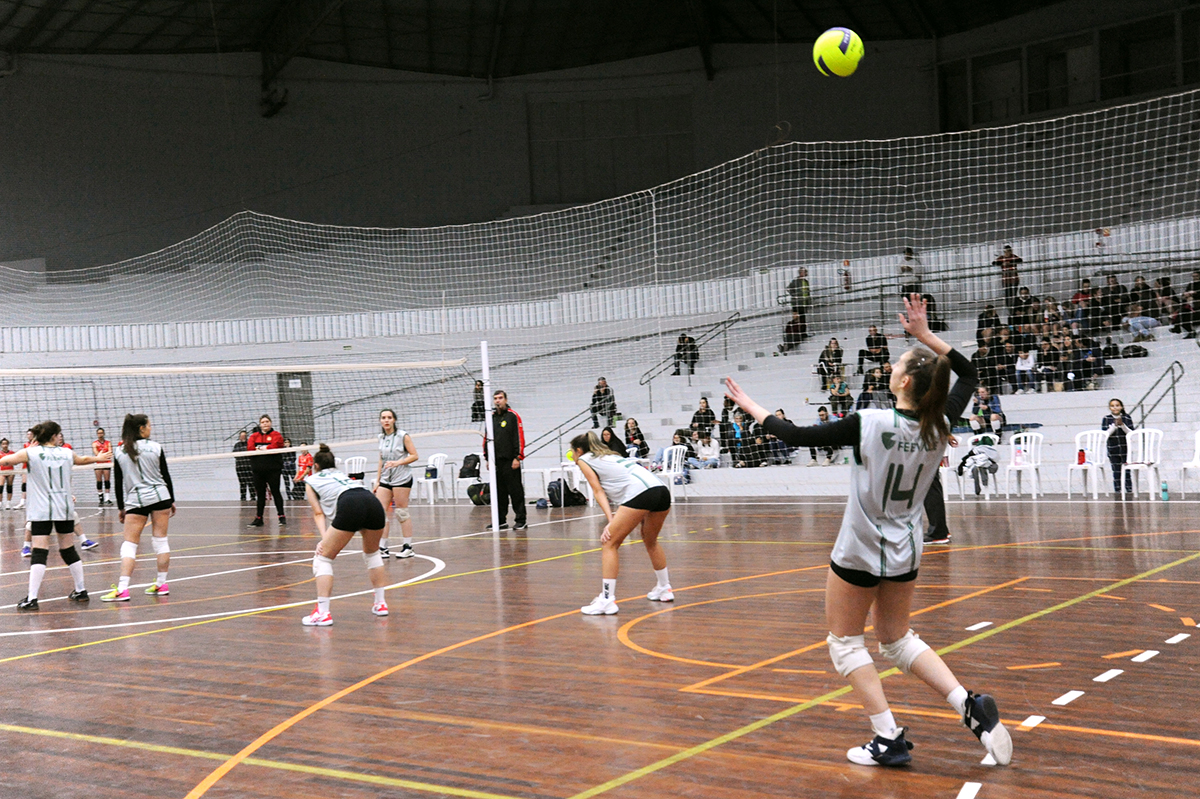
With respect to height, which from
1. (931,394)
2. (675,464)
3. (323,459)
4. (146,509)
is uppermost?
(931,394)

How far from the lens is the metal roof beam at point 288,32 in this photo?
25288mm

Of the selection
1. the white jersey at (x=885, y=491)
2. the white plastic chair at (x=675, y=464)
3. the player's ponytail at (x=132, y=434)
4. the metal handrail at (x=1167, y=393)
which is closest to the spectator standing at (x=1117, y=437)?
the metal handrail at (x=1167, y=393)

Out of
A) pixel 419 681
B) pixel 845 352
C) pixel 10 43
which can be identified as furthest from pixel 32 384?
pixel 419 681

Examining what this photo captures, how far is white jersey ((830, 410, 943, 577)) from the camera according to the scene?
152 inches

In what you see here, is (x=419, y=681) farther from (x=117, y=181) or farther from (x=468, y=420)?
(x=117, y=181)

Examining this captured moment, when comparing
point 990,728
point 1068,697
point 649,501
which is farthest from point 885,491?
point 649,501

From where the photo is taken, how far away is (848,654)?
394 cm

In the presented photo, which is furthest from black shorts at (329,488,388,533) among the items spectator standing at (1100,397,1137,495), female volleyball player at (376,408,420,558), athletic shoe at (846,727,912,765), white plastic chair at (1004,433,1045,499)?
spectator standing at (1100,397,1137,495)

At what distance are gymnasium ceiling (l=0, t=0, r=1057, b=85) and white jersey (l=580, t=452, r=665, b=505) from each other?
64.6 feet

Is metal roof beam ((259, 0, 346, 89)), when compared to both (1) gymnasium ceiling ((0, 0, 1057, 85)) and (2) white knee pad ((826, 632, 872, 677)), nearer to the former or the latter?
(1) gymnasium ceiling ((0, 0, 1057, 85))

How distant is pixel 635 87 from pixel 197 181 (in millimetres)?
12163

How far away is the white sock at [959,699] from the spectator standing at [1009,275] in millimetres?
16435

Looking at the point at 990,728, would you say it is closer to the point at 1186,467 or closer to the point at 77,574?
the point at 77,574

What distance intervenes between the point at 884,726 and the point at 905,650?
305mm
